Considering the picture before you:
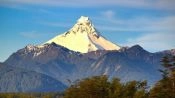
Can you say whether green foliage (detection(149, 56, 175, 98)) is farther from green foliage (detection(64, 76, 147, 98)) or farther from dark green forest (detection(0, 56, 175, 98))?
green foliage (detection(64, 76, 147, 98))

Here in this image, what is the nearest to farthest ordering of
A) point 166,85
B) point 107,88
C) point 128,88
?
point 166,85
point 128,88
point 107,88

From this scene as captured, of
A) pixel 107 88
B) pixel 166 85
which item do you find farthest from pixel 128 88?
pixel 166 85

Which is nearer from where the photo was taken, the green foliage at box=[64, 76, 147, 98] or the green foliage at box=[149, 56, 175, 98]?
the green foliage at box=[149, 56, 175, 98]

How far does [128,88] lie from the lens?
14962 centimetres

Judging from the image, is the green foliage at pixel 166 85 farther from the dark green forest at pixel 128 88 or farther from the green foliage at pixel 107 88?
the green foliage at pixel 107 88

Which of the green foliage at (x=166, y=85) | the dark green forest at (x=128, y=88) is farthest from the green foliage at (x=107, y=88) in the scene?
the green foliage at (x=166, y=85)

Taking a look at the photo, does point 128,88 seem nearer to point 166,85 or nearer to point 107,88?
point 107,88

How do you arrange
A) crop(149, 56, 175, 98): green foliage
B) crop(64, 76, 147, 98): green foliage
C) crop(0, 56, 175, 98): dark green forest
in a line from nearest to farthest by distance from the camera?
1. crop(149, 56, 175, 98): green foliage
2. crop(0, 56, 175, 98): dark green forest
3. crop(64, 76, 147, 98): green foliage

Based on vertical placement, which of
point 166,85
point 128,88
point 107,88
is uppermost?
point 107,88

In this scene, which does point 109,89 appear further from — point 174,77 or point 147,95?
point 174,77

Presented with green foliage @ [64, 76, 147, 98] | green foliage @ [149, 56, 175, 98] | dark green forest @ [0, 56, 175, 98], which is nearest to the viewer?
green foliage @ [149, 56, 175, 98]

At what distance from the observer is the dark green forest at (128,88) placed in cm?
13312

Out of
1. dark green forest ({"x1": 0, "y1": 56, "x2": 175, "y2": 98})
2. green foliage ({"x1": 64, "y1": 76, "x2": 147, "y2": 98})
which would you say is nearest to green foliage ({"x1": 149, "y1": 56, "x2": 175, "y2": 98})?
dark green forest ({"x1": 0, "y1": 56, "x2": 175, "y2": 98})

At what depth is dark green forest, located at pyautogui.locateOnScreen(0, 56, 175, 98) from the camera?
437 feet
